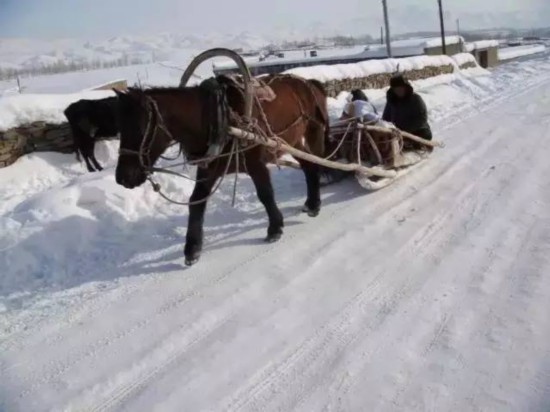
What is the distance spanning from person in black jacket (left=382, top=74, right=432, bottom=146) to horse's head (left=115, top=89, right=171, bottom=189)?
4.74 metres

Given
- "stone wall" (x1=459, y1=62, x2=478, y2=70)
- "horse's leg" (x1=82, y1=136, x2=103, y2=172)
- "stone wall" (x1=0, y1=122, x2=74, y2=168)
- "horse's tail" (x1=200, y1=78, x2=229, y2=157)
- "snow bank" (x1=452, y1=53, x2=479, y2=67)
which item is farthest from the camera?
"stone wall" (x1=459, y1=62, x2=478, y2=70)

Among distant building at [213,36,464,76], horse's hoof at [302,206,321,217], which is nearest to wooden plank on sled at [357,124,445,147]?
horse's hoof at [302,206,321,217]

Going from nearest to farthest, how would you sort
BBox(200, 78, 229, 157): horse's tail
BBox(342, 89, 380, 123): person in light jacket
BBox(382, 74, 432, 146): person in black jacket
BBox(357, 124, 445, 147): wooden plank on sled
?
BBox(200, 78, 229, 157): horse's tail < BBox(357, 124, 445, 147): wooden plank on sled < BBox(342, 89, 380, 123): person in light jacket < BBox(382, 74, 432, 146): person in black jacket

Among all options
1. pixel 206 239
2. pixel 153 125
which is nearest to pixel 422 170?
pixel 206 239

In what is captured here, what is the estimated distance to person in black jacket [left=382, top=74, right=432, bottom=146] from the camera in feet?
26.8

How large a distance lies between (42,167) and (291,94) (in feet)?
13.7

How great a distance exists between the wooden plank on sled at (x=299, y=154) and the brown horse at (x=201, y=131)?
0.36 ft

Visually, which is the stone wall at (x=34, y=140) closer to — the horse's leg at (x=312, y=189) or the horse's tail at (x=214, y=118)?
the horse's leg at (x=312, y=189)

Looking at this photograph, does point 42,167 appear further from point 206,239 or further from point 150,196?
point 206,239

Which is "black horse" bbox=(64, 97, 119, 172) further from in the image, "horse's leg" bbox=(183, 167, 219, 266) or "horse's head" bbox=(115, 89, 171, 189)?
"horse's head" bbox=(115, 89, 171, 189)

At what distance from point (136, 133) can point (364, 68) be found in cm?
1465

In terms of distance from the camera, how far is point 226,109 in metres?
4.82

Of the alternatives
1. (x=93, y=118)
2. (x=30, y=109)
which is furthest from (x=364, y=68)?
(x=93, y=118)

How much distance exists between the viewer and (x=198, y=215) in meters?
5.10
